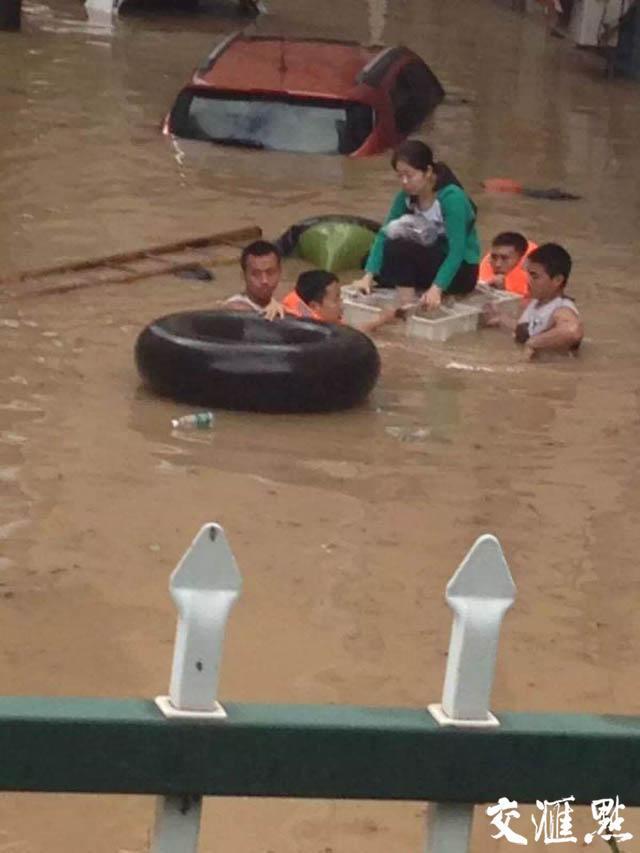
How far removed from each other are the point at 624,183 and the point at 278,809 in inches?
511

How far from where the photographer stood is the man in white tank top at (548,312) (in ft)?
35.4

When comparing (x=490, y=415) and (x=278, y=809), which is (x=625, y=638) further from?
(x=490, y=415)

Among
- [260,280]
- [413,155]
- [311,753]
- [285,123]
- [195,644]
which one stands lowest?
[285,123]

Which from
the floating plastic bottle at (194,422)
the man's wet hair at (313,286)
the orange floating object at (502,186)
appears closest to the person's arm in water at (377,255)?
the man's wet hair at (313,286)

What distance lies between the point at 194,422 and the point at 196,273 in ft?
11.4

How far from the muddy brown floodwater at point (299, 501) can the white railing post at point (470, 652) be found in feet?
6.74

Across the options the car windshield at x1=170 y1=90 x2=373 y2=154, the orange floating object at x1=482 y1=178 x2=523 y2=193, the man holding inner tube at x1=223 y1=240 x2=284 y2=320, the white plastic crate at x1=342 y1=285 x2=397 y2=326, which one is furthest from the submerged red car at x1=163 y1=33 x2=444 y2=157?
the man holding inner tube at x1=223 y1=240 x2=284 y2=320

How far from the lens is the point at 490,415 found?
9.55 m

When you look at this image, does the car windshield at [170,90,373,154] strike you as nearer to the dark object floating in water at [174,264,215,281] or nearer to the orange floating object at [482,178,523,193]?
the orange floating object at [482,178,523,193]

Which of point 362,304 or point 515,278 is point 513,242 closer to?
point 515,278

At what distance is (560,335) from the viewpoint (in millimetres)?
10758

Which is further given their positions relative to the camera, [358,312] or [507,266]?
[507,266]

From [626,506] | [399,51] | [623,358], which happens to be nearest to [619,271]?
[623,358]

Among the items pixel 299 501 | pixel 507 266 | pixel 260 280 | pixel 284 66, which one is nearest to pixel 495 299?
pixel 507 266
